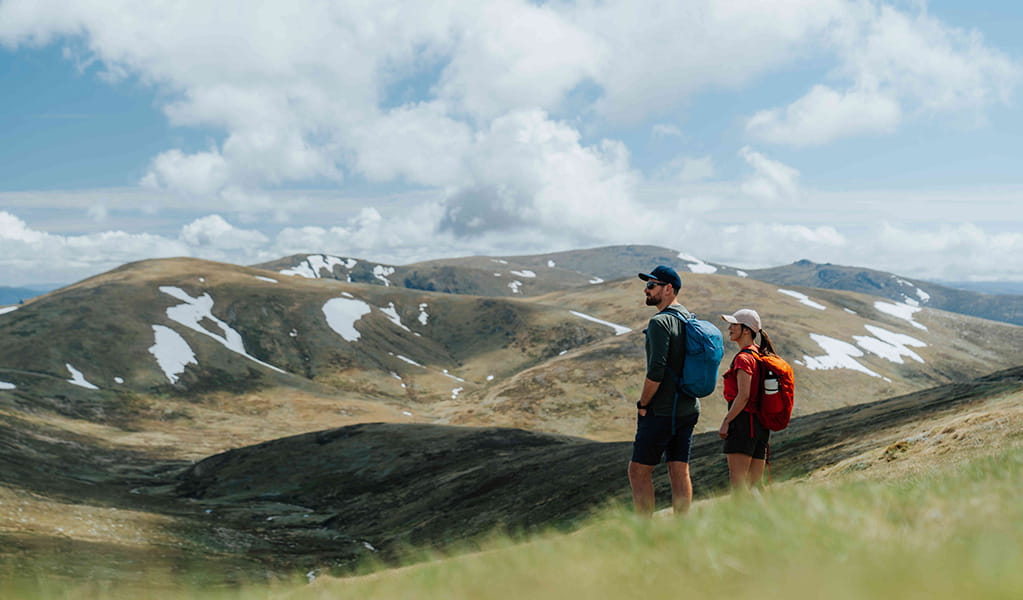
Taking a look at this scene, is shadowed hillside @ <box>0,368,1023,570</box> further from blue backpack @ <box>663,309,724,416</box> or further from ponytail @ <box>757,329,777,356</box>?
blue backpack @ <box>663,309,724,416</box>

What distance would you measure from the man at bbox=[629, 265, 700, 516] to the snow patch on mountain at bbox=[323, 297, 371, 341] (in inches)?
6884

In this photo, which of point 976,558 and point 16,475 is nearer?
point 976,558

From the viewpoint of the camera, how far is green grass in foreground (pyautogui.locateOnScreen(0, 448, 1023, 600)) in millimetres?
2852

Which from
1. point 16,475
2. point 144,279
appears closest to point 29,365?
point 144,279

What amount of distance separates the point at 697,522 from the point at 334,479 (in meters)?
61.4

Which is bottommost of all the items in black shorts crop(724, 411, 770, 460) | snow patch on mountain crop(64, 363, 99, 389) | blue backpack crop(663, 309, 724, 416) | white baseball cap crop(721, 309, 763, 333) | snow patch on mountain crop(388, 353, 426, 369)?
snow patch on mountain crop(388, 353, 426, 369)

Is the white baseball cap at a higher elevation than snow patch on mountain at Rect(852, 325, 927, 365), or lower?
higher

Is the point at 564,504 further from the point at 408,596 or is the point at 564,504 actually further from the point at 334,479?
the point at 334,479

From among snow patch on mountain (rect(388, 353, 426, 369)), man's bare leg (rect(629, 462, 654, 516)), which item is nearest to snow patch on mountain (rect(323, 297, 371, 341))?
snow patch on mountain (rect(388, 353, 426, 369))

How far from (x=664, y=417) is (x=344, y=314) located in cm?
18723

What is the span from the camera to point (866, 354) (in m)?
143

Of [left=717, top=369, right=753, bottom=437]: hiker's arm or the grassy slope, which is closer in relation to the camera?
the grassy slope

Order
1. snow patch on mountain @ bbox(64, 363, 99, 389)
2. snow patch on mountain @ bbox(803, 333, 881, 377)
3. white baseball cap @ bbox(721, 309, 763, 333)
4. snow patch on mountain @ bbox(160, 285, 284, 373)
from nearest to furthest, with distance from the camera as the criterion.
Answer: white baseball cap @ bbox(721, 309, 763, 333) < snow patch on mountain @ bbox(64, 363, 99, 389) < snow patch on mountain @ bbox(803, 333, 881, 377) < snow patch on mountain @ bbox(160, 285, 284, 373)

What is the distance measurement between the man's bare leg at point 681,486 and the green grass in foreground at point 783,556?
4.22 meters
